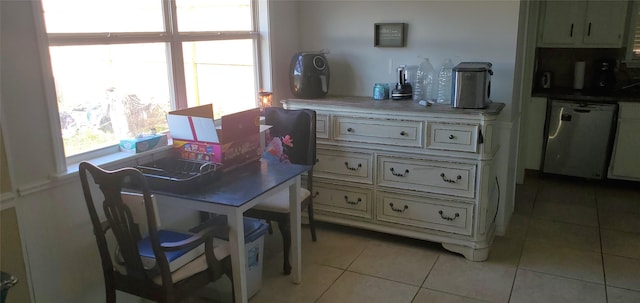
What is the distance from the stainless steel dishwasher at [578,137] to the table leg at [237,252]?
3.64 meters

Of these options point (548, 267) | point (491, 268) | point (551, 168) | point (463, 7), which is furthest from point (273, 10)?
point (551, 168)

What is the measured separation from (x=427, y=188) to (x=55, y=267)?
2167 millimetres

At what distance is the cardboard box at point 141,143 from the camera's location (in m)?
2.55

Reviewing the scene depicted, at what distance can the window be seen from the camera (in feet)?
7.54

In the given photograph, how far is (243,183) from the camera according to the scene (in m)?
2.44

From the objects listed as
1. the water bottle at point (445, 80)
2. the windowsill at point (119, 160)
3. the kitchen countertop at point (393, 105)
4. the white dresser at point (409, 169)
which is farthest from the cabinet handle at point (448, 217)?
the windowsill at point (119, 160)

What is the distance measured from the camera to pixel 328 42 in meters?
3.83

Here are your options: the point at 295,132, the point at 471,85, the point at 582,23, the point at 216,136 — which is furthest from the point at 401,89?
the point at 582,23

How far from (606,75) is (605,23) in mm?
523

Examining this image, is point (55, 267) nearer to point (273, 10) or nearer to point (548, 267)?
point (273, 10)

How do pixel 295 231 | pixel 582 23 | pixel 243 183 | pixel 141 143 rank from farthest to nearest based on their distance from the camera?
pixel 582 23
pixel 295 231
pixel 141 143
pixel 243 183

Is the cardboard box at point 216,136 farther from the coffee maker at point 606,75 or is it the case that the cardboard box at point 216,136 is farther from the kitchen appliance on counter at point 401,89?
the coffee maker at point 606,75

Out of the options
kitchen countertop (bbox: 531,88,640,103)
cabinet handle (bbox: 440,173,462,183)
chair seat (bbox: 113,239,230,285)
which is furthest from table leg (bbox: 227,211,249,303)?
kitchen countertop (bbox: 531,88,640,103)

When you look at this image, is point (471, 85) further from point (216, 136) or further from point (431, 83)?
point (216, 136)
